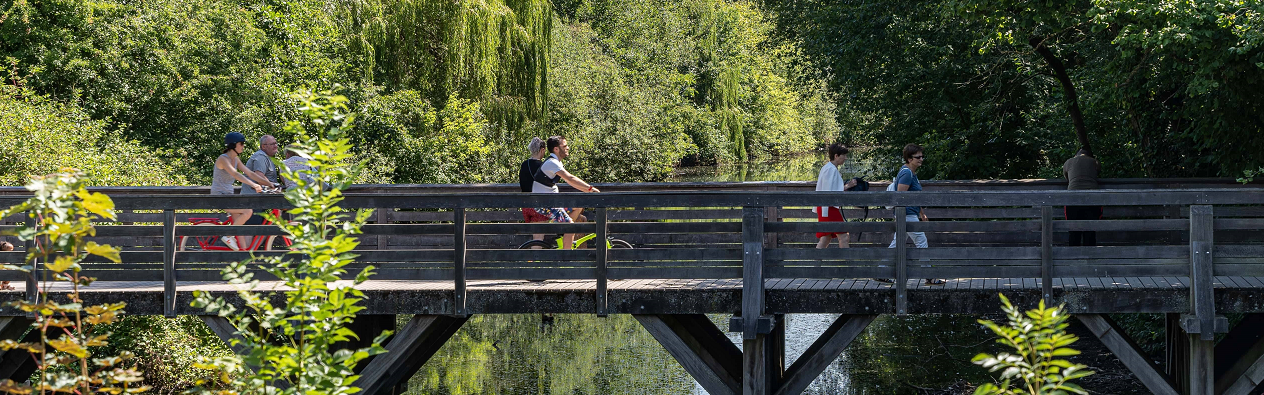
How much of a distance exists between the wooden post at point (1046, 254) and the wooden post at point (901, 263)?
81cm

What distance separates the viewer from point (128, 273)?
7371mm

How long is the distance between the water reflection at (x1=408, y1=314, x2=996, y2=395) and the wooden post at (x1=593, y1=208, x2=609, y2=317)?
5921mm

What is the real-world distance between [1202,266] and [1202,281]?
10 cm

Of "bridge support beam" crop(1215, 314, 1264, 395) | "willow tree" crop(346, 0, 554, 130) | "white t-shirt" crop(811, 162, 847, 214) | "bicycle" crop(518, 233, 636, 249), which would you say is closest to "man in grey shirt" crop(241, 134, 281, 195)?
"bicycle" crop(518, 233, 636, 249)

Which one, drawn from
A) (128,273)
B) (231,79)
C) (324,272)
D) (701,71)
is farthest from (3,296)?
(701,71)

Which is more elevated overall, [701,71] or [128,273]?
[701,71]

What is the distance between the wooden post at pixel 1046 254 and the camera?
6930 millimetres

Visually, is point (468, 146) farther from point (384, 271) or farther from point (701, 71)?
point (701, 71)

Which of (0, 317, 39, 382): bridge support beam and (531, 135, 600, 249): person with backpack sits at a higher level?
(531, 135, 600, 249): person with backpack

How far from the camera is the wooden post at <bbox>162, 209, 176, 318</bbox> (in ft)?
24.0

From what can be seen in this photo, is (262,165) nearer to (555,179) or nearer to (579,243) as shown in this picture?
(555,179)

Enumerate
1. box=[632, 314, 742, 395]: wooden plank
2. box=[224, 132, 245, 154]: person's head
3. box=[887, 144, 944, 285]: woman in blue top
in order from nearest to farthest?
1. box=[632, 314, 742, 395]: wooden plank
2. box=[887, 144, 944, 285]: woman in blue top
3. box=[224, 132, 245, 154]: person's head

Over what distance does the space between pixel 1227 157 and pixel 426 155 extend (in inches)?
608

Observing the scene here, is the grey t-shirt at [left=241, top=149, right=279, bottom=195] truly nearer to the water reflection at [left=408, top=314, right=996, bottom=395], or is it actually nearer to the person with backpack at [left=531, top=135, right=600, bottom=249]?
the person with backpack at [left=531, top=135, right=600, bottom=249]
